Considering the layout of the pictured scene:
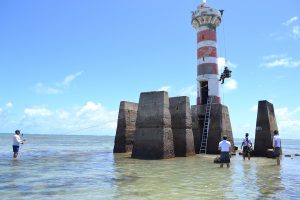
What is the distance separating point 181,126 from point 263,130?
5.83 metres

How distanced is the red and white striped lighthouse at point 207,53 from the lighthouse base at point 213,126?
48.4 inches

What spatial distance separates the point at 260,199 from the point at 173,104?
49.3 ft

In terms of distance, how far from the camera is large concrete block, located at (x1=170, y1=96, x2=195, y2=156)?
23.1m

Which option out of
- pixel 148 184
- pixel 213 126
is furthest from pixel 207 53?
pixel 148 184

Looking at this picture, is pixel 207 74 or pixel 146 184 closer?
pixel 146 184

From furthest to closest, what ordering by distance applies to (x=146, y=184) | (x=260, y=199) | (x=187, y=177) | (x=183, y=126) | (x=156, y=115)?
(x=183, y=126)
(x=156, y=115)
(x=187, y=177)
(x=146, y=184)
(x=260, y=199)

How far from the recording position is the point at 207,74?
28.1m

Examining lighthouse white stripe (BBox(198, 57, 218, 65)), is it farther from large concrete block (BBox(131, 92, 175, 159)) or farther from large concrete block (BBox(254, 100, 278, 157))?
large concrete block (BBox(131, 92, 175, 159))

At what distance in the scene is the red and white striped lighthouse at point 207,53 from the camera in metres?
28.1

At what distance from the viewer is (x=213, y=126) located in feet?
88.3

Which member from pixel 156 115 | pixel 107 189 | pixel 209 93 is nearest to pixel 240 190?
pixel 107 189

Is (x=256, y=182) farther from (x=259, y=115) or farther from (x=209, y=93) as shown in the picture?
(x=209, y=93)

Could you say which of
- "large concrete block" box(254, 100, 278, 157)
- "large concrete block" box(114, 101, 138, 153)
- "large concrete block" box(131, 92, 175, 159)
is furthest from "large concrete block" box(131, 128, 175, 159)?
"large concrete block" box(254, 100, 278, 157)

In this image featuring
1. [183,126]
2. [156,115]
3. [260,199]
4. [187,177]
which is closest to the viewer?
[260,199]
